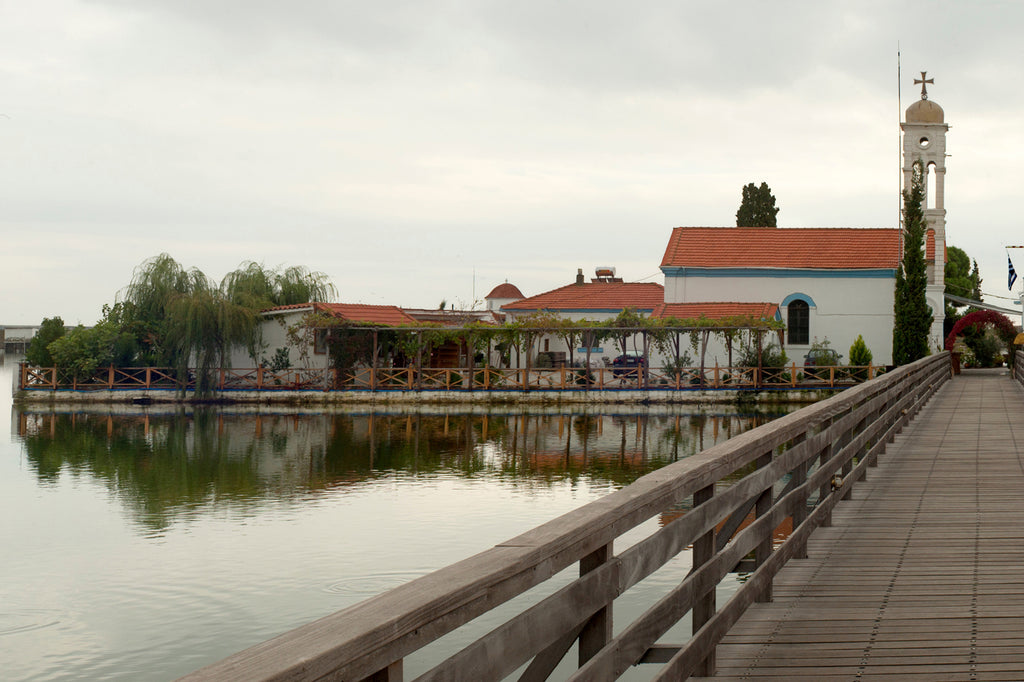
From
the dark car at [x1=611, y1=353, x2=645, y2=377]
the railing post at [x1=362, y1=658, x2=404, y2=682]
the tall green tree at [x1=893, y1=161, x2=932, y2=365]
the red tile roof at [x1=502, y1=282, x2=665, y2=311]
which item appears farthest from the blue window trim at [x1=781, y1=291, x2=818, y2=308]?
the railing post at [x1=362, y1=658, x2=404, y2=682]

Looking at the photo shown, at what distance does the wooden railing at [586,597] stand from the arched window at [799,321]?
39779 millimetres

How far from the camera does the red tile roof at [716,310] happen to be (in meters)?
42.2

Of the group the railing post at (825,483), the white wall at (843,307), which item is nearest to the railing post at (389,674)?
the railing post at (825,483)

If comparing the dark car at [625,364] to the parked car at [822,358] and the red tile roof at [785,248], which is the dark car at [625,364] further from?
Answer: the parked car at [822,358]

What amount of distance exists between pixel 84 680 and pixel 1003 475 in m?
8.74

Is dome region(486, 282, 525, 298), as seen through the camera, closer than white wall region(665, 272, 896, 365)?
No

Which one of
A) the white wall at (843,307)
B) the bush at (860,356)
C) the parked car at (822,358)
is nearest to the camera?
the bush at (860,356)

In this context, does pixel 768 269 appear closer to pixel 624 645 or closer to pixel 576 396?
pixel 576 396

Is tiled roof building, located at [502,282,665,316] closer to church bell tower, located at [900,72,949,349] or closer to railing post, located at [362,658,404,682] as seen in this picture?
church bell tower, located at [900,72,949,349]

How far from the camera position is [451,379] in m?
42.0

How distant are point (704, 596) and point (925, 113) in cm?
4651

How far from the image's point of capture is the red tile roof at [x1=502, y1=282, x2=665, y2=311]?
5275cm

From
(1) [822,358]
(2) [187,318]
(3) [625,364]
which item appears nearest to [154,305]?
(2) [187,318]

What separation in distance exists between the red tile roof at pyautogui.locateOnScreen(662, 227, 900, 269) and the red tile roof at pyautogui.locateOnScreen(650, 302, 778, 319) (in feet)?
10.4
